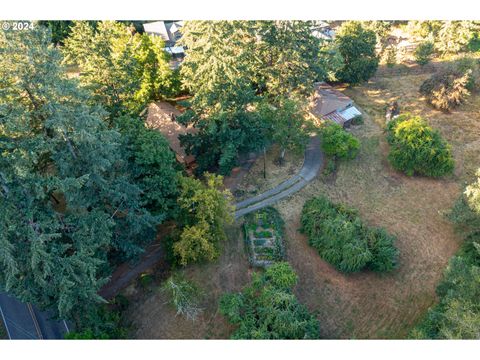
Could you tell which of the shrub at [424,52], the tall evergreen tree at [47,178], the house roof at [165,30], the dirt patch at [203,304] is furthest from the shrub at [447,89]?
the tall evergreen tree at [47,178]

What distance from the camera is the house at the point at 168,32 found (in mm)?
60344

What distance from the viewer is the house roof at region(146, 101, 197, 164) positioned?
134 ft

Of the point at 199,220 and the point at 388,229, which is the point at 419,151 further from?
Result: the point at 199,220

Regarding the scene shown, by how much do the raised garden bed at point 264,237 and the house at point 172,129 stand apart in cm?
980

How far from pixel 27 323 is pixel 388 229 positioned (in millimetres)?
32495

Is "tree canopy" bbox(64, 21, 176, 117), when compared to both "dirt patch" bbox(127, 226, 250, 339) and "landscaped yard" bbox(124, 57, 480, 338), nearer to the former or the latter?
"landscaped yard" bbox(124, 57, 480, 338)

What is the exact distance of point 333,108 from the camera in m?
47.1

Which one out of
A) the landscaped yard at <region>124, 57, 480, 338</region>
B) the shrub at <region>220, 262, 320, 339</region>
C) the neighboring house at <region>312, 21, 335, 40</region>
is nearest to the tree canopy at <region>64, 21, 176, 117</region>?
the landscaped yard at <region>124, 57, 480, 338</region>

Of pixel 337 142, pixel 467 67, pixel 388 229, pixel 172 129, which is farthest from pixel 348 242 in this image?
pixel 467 67

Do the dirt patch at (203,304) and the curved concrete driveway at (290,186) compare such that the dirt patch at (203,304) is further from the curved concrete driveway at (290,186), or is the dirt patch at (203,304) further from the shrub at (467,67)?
the shrub at (467,67)

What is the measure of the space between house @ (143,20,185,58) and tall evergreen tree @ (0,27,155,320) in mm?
38770

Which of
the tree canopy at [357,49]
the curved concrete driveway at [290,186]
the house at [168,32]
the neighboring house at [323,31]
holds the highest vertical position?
the house at [168,32]

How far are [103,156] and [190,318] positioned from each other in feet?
46.2

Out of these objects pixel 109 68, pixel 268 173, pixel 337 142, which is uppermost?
pixel 109 68
